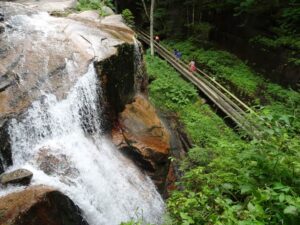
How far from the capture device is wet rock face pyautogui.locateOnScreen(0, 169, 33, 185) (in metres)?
7.28

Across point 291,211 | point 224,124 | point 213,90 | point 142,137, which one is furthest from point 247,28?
point 291,211

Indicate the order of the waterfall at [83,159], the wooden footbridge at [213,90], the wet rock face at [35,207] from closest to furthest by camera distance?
the wet rock face at [35,207] < the waterfall at [83,159] < the wooden footbridge at [213,90]

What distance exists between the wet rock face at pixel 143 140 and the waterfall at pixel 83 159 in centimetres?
33

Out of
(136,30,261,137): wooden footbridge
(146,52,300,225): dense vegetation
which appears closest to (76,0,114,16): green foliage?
(136,30,261,137): wooden footbridge

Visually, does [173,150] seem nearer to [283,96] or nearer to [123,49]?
[123,49]

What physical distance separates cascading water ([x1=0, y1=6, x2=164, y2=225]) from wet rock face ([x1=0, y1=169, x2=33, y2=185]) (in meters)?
0.21

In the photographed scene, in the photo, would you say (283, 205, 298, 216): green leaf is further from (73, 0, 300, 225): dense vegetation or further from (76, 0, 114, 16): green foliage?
(76, 0, 114, 16): green foliage

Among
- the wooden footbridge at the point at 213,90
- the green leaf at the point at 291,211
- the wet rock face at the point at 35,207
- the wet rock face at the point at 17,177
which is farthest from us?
the wooden footbridge at the point at 213,90

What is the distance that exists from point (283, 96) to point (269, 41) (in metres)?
4.05

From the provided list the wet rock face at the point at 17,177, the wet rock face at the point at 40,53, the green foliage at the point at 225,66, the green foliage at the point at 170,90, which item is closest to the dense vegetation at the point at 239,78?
the green foliage at the point at 225,66

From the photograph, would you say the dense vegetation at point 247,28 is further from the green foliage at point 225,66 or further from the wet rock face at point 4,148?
the wet rock face at point 4,148

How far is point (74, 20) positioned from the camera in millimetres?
13344

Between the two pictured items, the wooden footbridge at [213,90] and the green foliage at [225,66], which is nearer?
the wooden footbridge at [213,90]

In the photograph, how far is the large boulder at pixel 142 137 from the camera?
10805 millimetres
